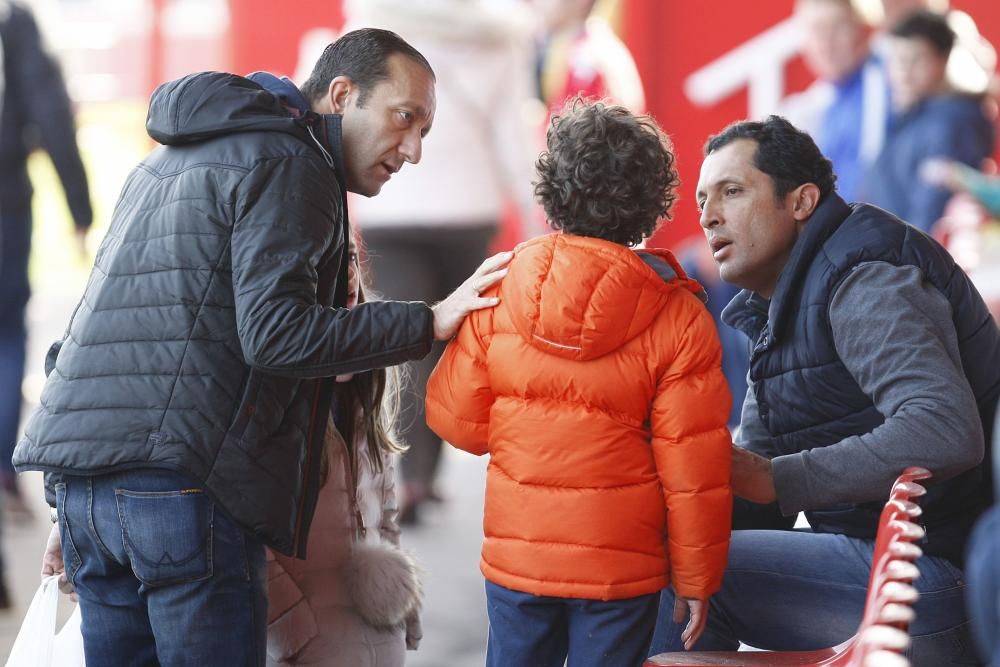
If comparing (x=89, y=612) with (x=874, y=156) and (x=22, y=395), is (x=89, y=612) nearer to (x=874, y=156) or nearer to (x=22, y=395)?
(x=22, y=395)

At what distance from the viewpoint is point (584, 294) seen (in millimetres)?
2127

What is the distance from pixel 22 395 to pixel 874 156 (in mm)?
3562

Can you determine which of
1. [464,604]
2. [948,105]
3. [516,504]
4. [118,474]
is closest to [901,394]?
[516,504]

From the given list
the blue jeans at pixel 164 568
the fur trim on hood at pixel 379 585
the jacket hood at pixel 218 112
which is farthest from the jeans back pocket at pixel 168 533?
the jacket hood at pixel 218 112

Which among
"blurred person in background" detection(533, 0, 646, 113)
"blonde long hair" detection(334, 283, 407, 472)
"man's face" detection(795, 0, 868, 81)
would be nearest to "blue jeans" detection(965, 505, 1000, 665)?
"blonde long hair" detection(334, 283, 407, 472)

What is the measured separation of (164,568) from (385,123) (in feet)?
2.69

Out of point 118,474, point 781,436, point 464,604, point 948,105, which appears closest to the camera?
point 118,474

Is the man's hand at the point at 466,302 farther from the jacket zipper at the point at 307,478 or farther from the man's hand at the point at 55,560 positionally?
the man's hand at the point at 55,560

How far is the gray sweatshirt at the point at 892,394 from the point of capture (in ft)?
6.74

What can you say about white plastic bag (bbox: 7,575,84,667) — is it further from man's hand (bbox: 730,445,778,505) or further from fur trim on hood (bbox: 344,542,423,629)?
man's hand (bbox: 730,445,778,505)

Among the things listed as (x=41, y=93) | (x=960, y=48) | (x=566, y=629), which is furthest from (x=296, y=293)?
(x=960, y=48)

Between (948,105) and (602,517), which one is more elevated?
(948,105)

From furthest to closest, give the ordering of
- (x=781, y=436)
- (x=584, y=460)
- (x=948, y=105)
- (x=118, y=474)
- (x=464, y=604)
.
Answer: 1. (x=948, y=105)
2. (x=464, y=604)
3. (x=781, y=436)
4. (x=584, y=460)
5. (x=118, y=474)

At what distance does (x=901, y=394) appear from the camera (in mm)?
2082
